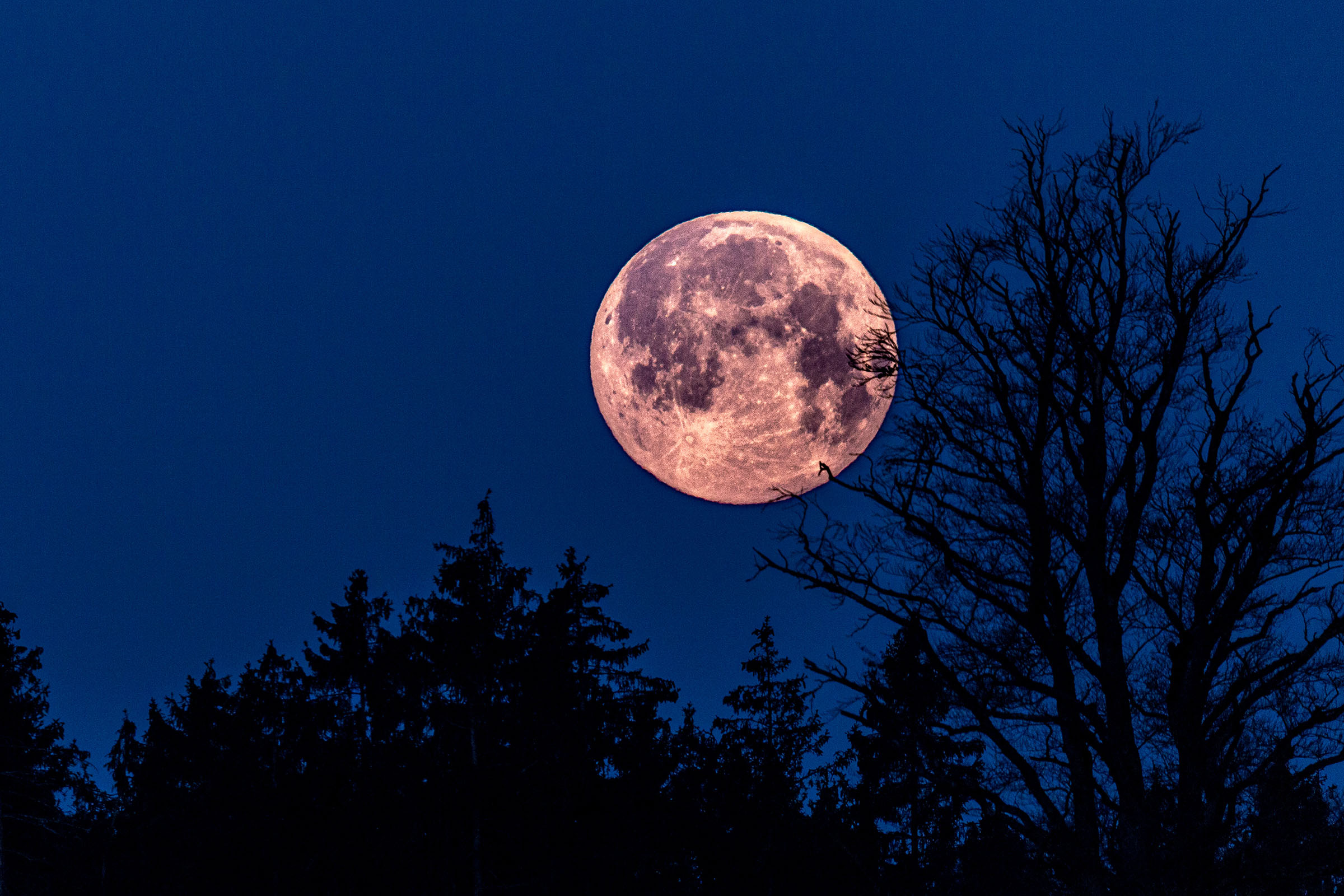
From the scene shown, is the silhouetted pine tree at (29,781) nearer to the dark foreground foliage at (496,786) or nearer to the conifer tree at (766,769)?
the dark foreground foliage at (496,786)

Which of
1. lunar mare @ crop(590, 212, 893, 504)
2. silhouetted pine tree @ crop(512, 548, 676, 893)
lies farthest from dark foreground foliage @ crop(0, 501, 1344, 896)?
→ lunar mare @ crop(590, 212, 893, 504)

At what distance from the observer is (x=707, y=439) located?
17.4 metres

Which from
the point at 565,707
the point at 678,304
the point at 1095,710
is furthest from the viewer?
the point at 565,707

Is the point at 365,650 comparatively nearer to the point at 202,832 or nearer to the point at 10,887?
the point at 202,832

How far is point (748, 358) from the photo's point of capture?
16.9 meters

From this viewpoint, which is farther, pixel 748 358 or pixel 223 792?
pixel 223 792

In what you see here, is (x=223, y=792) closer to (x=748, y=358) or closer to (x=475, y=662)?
(x=475, y=662)

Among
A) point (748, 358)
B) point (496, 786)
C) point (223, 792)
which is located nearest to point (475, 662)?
point (496, 786)

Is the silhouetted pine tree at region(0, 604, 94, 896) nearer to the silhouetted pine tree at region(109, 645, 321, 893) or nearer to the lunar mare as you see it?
the silhouetted pine tree at region(109, 645, 321, 893)

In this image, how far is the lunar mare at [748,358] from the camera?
16.9 metres


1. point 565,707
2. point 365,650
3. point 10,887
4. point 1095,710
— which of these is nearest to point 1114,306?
point 1095,710

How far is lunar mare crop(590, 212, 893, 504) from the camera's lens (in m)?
16.9

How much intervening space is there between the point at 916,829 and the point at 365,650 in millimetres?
17081

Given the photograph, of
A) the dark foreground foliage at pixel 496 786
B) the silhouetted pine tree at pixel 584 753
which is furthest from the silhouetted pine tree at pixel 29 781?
the silhouetted pine tree at pixel 584 753
